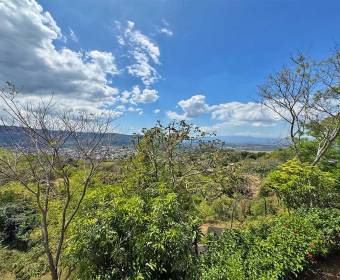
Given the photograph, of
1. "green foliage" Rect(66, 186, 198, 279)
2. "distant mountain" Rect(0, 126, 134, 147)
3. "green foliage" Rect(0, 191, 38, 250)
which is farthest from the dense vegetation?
"green foliage" Rect(0, 191, 38, 250)

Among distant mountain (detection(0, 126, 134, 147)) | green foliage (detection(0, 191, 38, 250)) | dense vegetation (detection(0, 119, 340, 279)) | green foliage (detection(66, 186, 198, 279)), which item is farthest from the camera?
green foliage (detection(0, 191, 38, 250))

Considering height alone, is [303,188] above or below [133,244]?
above

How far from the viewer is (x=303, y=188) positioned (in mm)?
7785

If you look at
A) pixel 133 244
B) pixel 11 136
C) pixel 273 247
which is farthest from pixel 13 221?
pixel 273 247

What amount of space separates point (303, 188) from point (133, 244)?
17.6 ft

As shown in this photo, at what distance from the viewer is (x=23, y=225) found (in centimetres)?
1611

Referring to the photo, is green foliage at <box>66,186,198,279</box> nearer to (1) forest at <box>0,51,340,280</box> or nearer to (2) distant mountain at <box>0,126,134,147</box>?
(1) forest at <box>0,51,340,280</box>

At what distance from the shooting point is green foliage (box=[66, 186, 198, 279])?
4249 millimetres

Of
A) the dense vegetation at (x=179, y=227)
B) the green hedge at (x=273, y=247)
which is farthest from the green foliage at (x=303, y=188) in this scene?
the green hedge at (x=273, y=247)

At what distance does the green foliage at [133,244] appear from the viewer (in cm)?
425

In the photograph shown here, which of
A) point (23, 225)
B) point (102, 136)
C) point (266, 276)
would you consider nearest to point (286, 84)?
point (102, 136)

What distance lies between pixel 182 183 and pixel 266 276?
4586 millimetres

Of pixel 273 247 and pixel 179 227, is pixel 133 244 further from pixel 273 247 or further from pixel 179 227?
pixel 273 247

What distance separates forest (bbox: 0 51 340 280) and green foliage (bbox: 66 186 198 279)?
15mm
